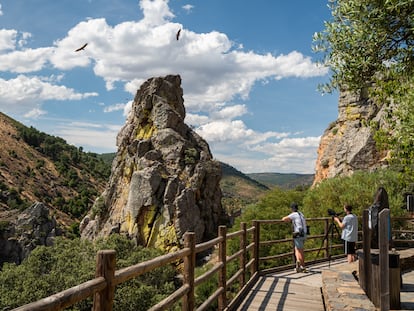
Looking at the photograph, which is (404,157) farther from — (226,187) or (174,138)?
(226,187)

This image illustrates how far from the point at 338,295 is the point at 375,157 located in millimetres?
34371

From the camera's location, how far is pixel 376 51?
31.4 ft

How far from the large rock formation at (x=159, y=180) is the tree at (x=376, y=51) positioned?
36.2 meters

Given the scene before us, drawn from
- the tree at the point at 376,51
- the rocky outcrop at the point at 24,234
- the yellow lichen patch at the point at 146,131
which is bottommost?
the rocky outcrop at the point at 24,234

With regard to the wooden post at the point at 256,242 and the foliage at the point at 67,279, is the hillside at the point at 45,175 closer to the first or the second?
the foliage at the point at 67,279

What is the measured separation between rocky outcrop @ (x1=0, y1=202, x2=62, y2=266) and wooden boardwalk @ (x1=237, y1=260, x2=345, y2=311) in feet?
A: 185

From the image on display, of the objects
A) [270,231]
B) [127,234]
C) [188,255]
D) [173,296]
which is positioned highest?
[188,255]

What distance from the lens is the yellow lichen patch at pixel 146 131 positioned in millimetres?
52162

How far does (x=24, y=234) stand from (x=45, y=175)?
184 feet

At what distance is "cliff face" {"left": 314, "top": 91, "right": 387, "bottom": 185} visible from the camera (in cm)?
3769

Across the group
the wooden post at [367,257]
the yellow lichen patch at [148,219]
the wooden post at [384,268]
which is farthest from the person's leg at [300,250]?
the yellow lichen patch at [148,219]

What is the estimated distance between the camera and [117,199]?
5312cm

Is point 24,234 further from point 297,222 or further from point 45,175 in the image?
point 297,222

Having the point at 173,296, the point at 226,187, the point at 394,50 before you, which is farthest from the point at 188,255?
the point at 226,187
